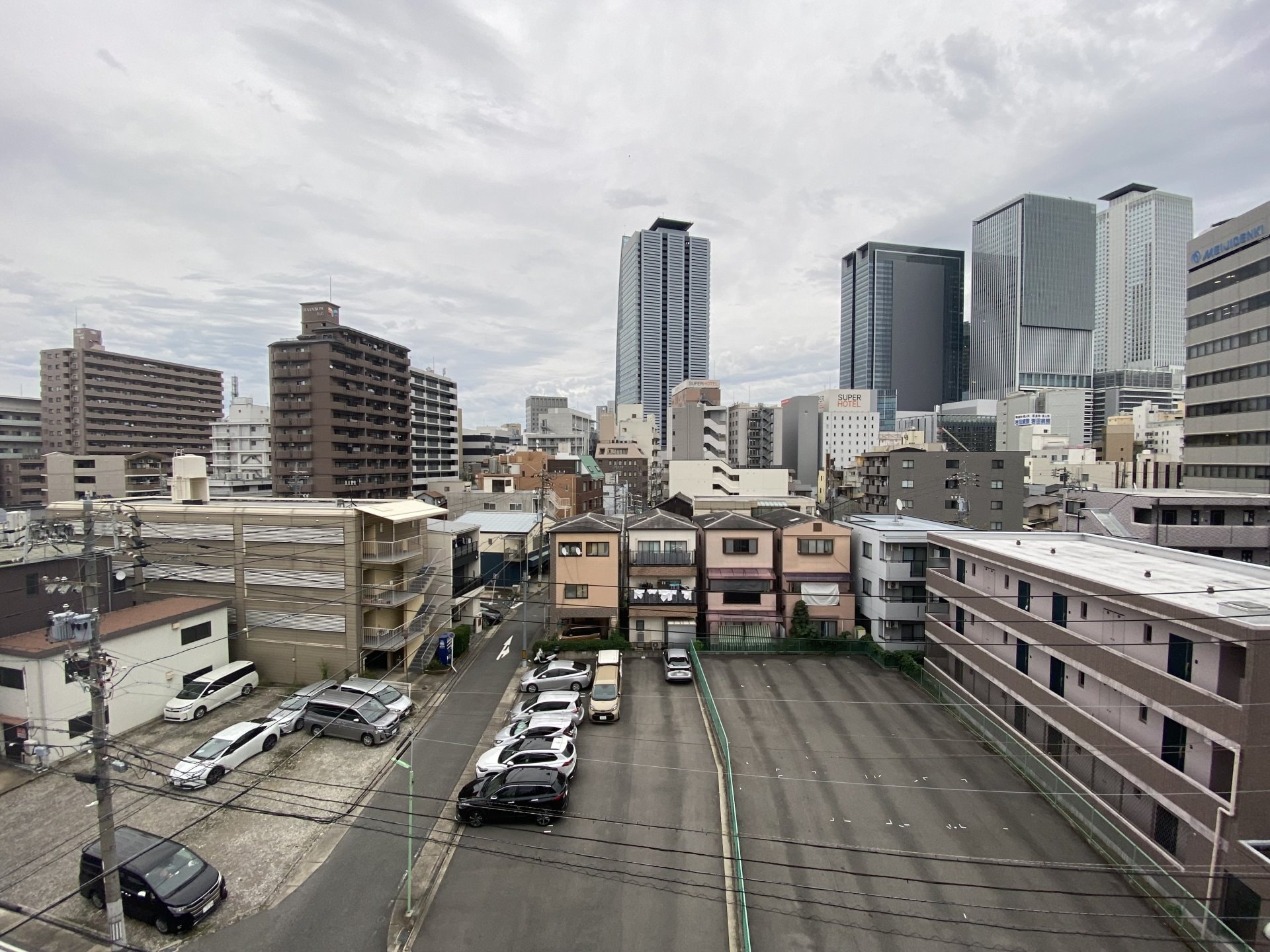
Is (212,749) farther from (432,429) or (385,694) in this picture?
(432,429)

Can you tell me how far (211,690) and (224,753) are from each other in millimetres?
5032

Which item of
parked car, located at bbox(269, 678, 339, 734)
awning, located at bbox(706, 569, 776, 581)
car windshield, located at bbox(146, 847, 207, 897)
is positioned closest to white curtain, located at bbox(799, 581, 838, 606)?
awning, located at bbox(706, 569, 776, 581)

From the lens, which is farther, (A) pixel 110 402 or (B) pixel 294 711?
(A) pixel 110 402

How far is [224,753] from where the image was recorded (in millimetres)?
15992

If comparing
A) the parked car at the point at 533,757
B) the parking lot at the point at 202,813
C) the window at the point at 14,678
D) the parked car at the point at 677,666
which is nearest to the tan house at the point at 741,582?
the parked car at the point at 677,666

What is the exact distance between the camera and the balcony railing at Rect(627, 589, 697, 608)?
28.2 m

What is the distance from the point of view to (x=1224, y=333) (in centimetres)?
3572

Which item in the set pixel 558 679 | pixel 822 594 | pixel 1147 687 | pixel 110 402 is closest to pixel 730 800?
pixel 558 679

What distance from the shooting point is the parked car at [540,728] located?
17.9 m

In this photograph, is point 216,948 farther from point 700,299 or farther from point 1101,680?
point 700,299

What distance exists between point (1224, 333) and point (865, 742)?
122 feet

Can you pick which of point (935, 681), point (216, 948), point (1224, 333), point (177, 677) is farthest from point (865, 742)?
point (1224, 333)

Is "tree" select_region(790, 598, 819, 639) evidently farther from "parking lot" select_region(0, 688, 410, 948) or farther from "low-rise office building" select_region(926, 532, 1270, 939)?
"parking lot" select_region(0, 688, 410, 948)

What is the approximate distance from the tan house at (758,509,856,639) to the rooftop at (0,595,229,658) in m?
23.9
